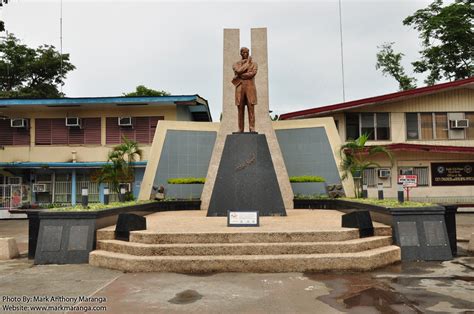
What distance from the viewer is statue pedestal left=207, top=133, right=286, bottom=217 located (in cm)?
1121

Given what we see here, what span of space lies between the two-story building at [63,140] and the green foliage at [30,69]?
7.90 m

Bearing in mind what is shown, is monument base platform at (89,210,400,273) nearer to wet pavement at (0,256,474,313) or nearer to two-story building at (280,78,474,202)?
wet pavement at (0,256,474,313)

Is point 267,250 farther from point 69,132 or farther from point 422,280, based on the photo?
point 69,132

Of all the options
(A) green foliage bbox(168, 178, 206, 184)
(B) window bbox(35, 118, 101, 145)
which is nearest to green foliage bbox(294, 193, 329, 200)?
(A) green foliage bbox(168, 178, 206, 184)

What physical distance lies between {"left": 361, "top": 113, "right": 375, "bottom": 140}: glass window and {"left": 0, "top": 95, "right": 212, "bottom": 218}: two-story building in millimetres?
8592

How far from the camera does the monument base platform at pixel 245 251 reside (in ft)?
22.7

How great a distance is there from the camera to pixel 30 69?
29609 mm

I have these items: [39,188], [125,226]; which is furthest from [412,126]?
[39,188]

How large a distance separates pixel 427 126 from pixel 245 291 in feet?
61.4

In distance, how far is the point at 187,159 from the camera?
17.3m

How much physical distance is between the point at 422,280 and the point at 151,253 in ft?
14.6

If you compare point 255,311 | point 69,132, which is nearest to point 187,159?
point 69,132

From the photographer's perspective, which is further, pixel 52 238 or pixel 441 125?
pixel 441 125

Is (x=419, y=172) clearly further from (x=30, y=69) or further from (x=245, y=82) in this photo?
(x=30, y=69)
